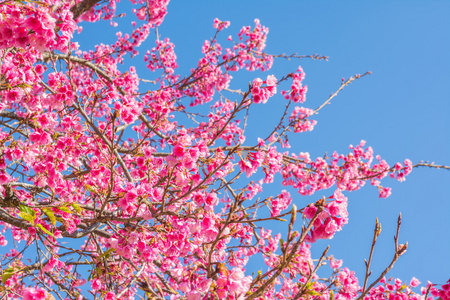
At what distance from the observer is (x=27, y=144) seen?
3.77 meters

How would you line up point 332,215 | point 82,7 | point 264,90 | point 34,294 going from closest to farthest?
point 332,215
point 34,294
point 264,90
point 82,7

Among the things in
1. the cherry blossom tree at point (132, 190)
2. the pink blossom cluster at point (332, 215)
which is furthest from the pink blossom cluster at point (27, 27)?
the pink blossom cluster at point (332, 215)

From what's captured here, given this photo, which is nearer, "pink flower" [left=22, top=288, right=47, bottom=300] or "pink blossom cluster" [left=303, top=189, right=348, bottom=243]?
"pink blossom cluster" [left=303, top=189, right=348, bottom=243]

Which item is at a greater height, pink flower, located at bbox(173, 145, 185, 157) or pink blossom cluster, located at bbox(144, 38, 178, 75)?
pink blossom cluster, located at bbox(144, 38, 178, 75)

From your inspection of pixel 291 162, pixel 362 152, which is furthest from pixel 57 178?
pixel 362 152

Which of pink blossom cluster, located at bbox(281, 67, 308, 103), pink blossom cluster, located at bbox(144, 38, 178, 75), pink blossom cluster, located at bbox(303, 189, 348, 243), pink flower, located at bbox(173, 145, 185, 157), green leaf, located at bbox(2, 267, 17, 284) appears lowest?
green leaf, located at bbox(2, 267, 17, 284)

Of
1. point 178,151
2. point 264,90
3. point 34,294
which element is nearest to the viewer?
point 34,294

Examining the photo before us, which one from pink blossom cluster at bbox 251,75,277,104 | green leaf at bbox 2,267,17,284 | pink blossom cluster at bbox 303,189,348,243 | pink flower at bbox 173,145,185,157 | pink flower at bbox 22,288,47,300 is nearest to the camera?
pink blossom cluster at bbox 303,189,348,243

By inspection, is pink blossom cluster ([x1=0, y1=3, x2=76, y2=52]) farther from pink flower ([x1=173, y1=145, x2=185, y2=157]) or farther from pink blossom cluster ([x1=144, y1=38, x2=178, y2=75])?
pink blossom cluster ([x1=144, y1=38, x2=178, y2=75])

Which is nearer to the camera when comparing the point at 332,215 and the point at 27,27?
the point at 332,215

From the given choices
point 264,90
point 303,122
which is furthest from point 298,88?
point 264,90

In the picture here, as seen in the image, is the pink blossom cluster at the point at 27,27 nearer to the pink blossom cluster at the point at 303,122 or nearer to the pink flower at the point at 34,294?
the pink flower at the point at 34,294

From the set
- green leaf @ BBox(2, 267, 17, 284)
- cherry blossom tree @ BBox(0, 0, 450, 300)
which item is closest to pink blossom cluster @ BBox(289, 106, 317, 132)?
cherry blossom tree @ BBox(0, 0, 450, 300)

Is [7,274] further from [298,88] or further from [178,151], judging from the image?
[298,88]
